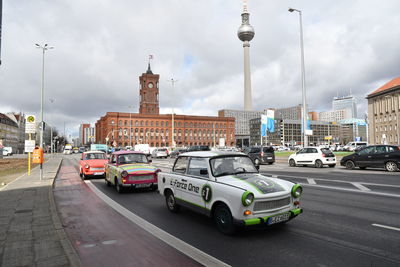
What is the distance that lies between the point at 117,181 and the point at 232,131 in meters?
118

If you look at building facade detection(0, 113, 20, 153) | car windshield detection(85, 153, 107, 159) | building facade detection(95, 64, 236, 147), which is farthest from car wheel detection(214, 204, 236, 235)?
building facade detection(0, 113, 20, 153)

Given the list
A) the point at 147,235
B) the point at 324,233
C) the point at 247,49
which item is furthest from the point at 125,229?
the point at 247,49

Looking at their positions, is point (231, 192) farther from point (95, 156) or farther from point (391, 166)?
point (391, 166)

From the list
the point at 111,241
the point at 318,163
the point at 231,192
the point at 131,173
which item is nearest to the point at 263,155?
the point at 318,163

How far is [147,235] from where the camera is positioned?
5.20 meters

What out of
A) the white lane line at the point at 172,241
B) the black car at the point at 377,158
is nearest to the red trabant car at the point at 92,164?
the white lane line at the point at 172,241

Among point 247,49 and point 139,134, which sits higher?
point 247,49

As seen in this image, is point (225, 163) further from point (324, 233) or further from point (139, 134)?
point (139, 134)

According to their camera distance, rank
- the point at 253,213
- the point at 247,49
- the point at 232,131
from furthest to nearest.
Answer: the point at 247,49 → the point at 232,131 → the point at 253,213

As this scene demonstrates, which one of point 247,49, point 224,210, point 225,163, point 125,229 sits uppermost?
point 247,49

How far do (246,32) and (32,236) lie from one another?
5631 inches

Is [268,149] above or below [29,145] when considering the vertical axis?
below

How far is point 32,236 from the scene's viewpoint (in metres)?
4.96

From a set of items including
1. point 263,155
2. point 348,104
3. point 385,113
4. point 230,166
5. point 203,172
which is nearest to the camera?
point 203,172
